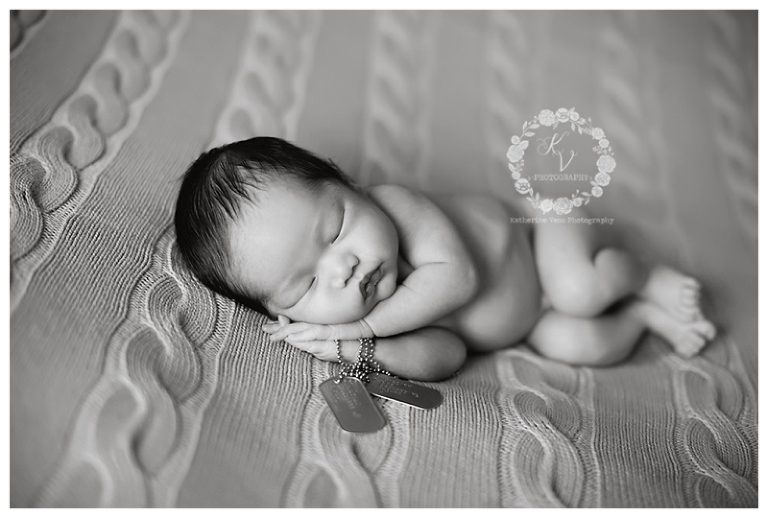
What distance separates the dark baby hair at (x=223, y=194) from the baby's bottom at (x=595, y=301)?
1.36 feet

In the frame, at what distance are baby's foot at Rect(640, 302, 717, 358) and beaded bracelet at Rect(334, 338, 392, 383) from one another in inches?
21.0

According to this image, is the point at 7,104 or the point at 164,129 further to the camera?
the point at 164,129

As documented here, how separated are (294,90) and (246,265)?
1.70 feet

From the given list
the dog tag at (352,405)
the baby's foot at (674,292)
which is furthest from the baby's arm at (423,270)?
the baby's foot at (674,292)

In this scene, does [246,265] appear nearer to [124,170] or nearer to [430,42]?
[124,170]

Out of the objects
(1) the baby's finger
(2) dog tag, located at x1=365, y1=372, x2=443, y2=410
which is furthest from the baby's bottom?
(1) the baby's finger

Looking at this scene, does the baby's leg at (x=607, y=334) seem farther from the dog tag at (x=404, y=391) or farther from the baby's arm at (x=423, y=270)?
the dog tag at (x=404, y=391)

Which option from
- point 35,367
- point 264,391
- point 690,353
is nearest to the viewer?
point 35,367

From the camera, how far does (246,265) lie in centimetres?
84

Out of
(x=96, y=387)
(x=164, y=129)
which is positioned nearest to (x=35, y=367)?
(x=96, y=387)

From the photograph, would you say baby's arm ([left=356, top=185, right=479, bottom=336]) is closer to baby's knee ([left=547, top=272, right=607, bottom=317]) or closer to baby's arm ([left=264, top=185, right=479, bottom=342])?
baby's arm ([left=264, top=185, right=479, bottom=342])

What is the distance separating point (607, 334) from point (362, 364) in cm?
46

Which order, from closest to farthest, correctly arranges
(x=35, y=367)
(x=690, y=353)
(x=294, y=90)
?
(x=35, y=367) < (x=690, y=353) < (x=294, y=90)

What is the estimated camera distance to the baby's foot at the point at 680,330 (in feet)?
3.53
